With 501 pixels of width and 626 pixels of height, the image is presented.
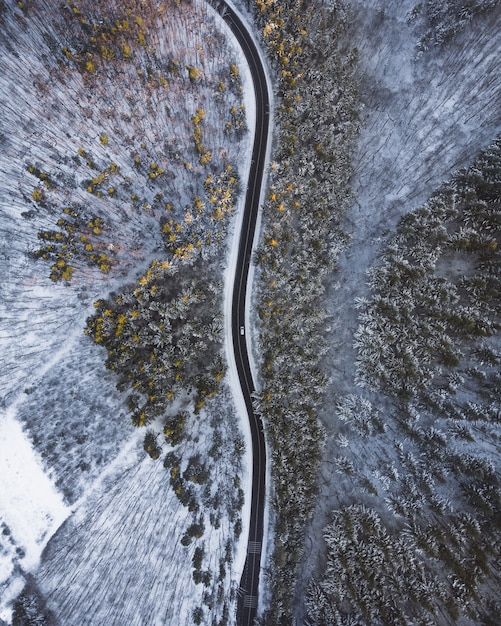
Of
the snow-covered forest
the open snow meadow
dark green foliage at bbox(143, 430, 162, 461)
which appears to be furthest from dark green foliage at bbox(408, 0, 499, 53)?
dark green foliage at bbox(143, 430, 162, 461)

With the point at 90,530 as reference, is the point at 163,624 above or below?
below

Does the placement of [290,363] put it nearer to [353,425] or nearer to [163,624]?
[353,425]

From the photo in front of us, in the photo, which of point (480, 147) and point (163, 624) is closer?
point (163, 624)

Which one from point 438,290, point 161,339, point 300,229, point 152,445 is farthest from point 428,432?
point 161,339

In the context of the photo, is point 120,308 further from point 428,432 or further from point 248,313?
point 428,432

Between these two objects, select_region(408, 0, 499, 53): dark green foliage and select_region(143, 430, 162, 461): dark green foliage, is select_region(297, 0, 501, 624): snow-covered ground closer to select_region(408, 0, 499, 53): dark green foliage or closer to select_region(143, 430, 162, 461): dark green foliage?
select_region(408, 0, 499, 53): dark green foliage

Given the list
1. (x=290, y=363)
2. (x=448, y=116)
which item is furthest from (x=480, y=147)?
(x=290, y=363)

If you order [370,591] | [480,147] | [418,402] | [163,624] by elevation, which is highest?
[480,147]

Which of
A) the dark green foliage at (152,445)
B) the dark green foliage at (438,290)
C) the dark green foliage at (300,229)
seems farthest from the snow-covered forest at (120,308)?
the dark green foliage at (438,290)
